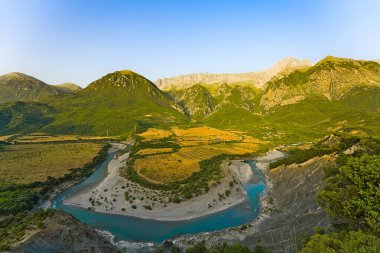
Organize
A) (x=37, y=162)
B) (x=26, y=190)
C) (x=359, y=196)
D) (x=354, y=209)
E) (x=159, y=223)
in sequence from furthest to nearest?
(x=37, y=162), (x=26, y=190), (x=159, y=223), (x=359, y=196), (x=354, y=209)

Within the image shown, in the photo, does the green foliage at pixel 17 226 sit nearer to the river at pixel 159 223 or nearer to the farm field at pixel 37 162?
the river at pixel 159 223

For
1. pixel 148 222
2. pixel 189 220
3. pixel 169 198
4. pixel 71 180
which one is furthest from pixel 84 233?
pixel 71 180

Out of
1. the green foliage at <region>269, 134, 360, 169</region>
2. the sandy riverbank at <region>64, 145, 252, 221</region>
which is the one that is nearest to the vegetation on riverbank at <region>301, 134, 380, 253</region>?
the sandy riverbank at <region>64, 145, 252, 221</region>

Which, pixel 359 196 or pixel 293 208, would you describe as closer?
pixel 359 196

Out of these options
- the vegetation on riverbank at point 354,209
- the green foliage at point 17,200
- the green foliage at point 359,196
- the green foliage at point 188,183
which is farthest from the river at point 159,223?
the green foliage at point 359,196

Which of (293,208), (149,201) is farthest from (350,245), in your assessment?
(149,201)

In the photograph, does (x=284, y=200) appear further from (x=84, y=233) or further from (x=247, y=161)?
(x=247, y=161)

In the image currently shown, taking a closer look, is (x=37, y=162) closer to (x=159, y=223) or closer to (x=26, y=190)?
(x=26, y=190)
